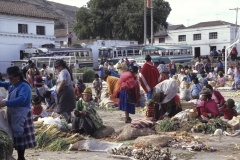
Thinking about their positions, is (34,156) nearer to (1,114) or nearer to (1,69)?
(1,114)

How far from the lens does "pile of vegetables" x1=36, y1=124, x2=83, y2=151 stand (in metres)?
8.11

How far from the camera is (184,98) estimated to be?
16.8 m

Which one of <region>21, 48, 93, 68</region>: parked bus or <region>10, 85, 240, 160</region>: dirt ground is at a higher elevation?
<region>21, 48, 93, 68</region>: parked bus

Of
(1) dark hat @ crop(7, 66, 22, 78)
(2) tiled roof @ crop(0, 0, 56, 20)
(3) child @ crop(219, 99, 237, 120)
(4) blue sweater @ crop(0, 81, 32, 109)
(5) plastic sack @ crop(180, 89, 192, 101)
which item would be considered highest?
(2) tiled roof @ crop(0, 0, 56, 20)

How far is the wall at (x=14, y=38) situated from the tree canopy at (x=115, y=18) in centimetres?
1314

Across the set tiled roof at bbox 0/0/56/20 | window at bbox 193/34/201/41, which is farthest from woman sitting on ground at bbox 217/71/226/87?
window at bbox 193/34/201/41

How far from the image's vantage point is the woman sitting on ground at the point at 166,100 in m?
11.0

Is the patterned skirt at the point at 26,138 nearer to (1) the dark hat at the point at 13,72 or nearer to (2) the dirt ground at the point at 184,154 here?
(1) the dark hat at the point at 13,72

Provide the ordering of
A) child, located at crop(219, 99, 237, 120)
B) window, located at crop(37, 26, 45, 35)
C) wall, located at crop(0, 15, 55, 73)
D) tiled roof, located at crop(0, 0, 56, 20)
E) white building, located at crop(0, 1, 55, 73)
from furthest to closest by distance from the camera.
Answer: window, located at crop(37, 26, 45, 35)
tiled roof, located at crop(0, 0, 56, 20)
white building, located at crop(0, 1, 55, 73)
wall, located at crop(0, 15, 55, 73)
child, located at crop(219, 99, 237, 120)

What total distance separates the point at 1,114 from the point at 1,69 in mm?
32001

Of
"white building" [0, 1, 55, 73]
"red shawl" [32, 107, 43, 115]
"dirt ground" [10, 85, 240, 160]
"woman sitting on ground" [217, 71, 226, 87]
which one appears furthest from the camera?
"white building" [0, 1, 55, 73]

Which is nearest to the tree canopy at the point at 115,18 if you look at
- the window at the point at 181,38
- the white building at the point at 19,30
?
the window at the point at 181,38

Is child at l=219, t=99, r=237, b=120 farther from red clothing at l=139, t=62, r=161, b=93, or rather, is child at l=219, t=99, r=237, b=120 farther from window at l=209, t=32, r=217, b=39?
window at l=209, t=32, r=217, b=39

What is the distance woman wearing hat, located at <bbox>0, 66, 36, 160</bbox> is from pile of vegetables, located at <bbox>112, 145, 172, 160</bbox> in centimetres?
184
